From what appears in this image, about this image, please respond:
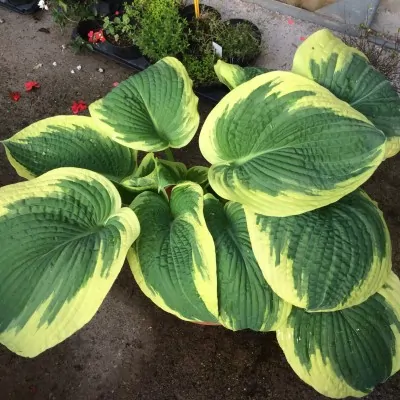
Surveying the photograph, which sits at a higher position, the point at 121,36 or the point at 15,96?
the point at 121,36

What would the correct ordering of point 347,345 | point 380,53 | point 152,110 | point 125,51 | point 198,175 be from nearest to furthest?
1. point 347,345
2. point 152,110
3. point 198,175
4. point 380,53
5. point 125,51

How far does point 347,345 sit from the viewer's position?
1.16m

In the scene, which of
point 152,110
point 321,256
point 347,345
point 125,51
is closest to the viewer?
point 321,256

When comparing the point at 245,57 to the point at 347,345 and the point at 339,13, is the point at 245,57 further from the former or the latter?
the point at 347,345

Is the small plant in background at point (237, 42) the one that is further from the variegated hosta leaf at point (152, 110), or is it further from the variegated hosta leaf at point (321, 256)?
the variegated hosta leaf at point (321, 256)

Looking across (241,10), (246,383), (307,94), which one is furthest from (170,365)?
(241,10)

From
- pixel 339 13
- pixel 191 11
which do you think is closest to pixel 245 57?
pixel 191 11

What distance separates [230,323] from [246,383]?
47 cm

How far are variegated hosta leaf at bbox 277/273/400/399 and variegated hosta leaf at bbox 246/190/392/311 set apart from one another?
0.12 m

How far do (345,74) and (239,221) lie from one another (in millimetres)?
430

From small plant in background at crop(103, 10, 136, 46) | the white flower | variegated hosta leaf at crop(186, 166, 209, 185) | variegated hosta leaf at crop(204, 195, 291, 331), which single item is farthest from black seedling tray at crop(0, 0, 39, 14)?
variegated hosta leaf at crop(204, 195, 291, 331)

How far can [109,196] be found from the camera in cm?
117

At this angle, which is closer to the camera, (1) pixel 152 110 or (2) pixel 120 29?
(1) pixel 152 110

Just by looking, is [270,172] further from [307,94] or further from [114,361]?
[114,361]
